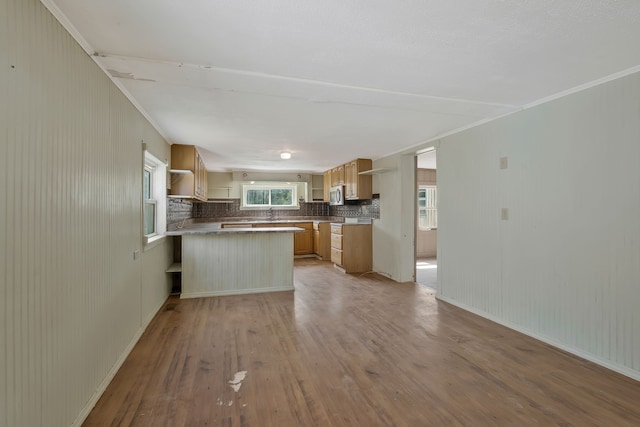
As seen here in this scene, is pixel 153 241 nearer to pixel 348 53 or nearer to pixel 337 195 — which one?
pixel 348 53

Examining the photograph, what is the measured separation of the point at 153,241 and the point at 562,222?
13.0 ft

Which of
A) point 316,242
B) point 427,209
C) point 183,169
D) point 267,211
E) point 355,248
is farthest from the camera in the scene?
point 267,211

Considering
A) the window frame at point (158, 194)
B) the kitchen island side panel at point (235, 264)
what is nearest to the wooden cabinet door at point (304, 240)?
the kitchen island side panel at point (235, 264)

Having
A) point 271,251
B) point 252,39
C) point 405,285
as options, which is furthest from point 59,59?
point 405,285

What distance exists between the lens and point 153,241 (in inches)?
128

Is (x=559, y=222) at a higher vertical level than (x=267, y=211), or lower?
lower

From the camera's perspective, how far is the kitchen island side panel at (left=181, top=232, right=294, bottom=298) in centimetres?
402

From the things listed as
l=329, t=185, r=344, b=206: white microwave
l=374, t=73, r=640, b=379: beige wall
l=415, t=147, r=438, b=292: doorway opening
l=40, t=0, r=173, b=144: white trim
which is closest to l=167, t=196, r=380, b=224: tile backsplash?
l=329, t=185, r=344, b=206: white microwave

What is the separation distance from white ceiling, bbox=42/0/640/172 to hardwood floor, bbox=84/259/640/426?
7.07ft

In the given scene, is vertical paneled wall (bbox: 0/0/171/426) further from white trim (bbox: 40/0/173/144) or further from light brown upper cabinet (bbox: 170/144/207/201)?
light brown upper cabinet (bbox: 170/144/207/201)

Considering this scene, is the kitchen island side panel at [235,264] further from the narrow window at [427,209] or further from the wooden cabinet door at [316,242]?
the narrow window at [427,209]

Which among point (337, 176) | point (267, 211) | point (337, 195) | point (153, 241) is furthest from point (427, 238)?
point (153, 241)

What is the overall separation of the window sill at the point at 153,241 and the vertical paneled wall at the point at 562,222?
3515 millimetres

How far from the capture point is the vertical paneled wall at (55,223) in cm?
117
